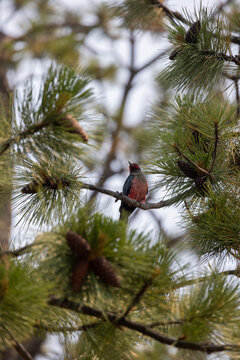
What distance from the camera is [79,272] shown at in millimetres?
1285

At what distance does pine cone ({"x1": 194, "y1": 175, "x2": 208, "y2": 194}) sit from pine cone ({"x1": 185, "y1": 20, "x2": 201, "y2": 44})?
708 mm

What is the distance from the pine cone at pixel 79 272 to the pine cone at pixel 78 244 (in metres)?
0.02

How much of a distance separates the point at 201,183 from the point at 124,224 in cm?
100

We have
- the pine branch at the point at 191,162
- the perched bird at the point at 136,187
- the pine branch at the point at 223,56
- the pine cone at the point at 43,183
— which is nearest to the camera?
the pine cone at the point at 43,183

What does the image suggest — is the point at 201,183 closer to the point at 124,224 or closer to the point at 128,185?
the point at 124,224

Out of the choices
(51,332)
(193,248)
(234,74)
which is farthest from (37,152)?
(234,74)

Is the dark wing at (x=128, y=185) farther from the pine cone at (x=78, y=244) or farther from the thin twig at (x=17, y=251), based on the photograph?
the pine cone at (x=78, y=244)

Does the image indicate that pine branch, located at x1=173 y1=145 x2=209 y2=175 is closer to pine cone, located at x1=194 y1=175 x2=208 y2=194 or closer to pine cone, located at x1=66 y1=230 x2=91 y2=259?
pine cone, located at x1=194 y1=175 x2=208 y2=194

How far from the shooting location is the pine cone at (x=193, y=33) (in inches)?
90.2

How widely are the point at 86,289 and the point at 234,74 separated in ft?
5.22

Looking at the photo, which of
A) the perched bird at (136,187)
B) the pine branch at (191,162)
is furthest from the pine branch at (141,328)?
the perched bird at (136,187)

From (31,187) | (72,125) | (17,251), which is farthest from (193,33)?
(17,251)

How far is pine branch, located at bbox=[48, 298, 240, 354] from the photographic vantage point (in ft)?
4.36

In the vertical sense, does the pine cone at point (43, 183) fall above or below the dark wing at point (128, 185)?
below
